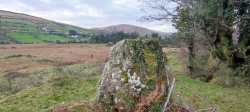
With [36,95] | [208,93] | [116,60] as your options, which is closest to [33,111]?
[36,95]

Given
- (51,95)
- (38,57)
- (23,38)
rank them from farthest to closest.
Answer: (23,38) → (38,57) → (51,95)

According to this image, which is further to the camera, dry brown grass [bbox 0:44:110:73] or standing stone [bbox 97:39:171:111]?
dry brown grass [bbox 0:44:110:73]

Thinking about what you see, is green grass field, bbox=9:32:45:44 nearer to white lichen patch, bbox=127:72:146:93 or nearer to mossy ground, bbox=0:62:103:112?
mossy ground, bbox=0:62:103:112

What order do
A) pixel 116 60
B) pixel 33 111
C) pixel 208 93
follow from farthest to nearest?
pixel 208 93, pixel 33 111, pixel 116 60

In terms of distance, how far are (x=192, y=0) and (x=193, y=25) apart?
248cm

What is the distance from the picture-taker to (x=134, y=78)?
560cm

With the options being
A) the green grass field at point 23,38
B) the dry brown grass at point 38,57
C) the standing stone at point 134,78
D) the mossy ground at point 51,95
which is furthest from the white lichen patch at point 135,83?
the green grass field at point 23,38

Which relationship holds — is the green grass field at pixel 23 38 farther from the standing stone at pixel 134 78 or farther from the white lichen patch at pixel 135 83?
the white lichen patch at pixel 135 83

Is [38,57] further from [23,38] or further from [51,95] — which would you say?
[23,38]

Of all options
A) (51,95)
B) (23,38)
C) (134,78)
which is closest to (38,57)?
(51,95)

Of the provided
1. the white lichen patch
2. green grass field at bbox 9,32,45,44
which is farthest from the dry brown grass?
green grass field at bbox 9,32,45,44

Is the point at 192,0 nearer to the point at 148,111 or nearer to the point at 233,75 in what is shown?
the point at 233,75

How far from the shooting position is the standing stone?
212 inches

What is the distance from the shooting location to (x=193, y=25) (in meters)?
14.6
